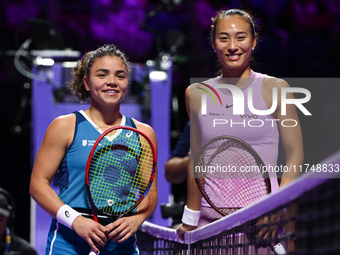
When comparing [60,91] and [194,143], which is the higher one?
[60,91]

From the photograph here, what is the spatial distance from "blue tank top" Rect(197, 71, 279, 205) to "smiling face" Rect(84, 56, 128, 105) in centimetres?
35

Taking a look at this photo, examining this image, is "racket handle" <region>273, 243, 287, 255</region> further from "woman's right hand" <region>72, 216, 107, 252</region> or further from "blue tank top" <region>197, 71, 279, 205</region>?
"woman's right hand" <region>72, 216, 107, 252</region>

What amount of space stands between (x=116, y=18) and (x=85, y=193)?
15.6ft

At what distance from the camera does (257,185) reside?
183 centimetres

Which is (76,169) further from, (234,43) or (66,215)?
(234,43)

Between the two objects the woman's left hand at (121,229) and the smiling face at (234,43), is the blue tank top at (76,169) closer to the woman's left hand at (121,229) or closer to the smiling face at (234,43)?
the woman's left hand at (121,229)

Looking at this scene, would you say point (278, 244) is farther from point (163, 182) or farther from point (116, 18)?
point (116, 18)

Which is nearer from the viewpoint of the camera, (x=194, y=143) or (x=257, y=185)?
(x=257, y=185)

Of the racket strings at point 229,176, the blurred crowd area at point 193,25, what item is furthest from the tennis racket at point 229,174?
the blurred crowd area at point 193,25

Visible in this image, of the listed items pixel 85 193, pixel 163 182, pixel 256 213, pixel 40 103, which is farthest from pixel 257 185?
pixel 40 103

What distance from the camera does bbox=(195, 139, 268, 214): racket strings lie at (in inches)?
71.9

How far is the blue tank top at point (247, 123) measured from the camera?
6.11 ft

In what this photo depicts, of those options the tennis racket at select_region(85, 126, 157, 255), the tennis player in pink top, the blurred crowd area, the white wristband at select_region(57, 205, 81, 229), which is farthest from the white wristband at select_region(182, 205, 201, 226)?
the blurred crowd area

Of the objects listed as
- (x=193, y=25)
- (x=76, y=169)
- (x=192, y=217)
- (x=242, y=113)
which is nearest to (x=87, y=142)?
(x=76, y=169)
